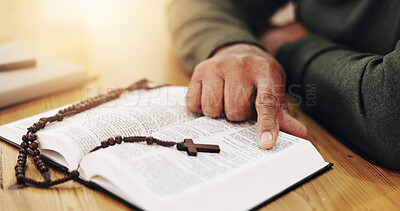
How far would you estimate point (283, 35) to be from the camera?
122cm

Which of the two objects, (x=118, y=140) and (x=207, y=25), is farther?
(x=207, y=25)

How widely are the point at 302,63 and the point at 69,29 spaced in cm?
121

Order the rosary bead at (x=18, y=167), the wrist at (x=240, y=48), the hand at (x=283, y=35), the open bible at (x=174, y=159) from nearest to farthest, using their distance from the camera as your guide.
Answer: the open bible at (x=174, y=159)
the rosary bead at (x=18, y=167)
the wrist at (x=240, y=48)
the hand at (x=283, y=35)

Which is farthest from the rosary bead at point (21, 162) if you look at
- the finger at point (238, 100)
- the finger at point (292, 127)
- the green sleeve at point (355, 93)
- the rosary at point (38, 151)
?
the green sleeve at point (355, 93)

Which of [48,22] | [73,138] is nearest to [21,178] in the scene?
[73,138]

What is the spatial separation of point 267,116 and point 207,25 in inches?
19.9

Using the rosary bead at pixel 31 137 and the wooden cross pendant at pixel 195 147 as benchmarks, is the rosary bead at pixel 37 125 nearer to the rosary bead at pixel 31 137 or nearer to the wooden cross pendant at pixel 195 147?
the rosary bead at pixel 31 137

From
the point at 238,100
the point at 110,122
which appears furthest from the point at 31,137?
the point at 238,100

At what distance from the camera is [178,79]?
1.13 m

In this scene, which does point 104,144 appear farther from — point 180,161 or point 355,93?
point 355,93

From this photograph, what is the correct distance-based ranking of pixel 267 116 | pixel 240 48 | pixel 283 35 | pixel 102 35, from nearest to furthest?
1. pixel 267 116
2. pixel 240 48
3. pixel 283 35
4. pixel 102 35

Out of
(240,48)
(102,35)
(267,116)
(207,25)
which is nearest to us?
(267,116)

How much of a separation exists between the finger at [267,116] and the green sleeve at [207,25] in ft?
0.92

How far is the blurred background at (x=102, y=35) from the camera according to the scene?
3.98ft
